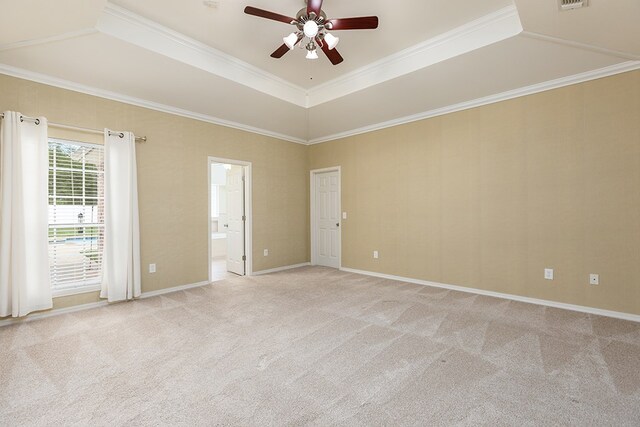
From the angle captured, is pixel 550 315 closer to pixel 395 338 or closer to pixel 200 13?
pixel 395 338

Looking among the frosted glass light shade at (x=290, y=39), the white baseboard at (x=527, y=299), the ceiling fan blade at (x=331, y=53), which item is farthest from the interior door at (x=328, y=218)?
the frosted glass light shade at (x=290, y=39)

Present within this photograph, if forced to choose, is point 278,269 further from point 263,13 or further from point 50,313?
point 263,13

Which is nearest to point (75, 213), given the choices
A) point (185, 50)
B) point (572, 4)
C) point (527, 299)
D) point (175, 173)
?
point (175, 173)

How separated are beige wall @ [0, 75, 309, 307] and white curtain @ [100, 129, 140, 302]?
0.16m

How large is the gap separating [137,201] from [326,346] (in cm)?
324

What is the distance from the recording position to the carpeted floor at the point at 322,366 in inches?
69.5

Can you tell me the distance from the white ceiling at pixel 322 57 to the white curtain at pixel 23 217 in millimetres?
723

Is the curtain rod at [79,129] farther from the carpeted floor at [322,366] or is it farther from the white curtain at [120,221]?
the carpeted floor at [322,366]

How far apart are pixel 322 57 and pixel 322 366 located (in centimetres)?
350

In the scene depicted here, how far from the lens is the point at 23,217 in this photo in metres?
3.19

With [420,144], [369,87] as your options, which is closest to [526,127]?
[420,144]

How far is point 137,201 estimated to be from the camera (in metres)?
4.02

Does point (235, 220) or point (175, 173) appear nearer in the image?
point (175, 173)

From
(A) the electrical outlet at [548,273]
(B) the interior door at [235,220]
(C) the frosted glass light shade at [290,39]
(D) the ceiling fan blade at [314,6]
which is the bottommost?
(A) the electrical outlet at [548,273]
